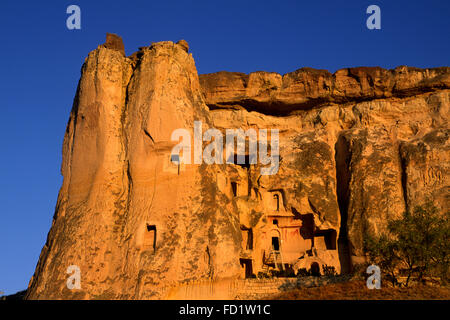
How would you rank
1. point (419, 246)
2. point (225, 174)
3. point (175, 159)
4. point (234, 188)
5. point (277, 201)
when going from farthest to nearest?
point (234, 188), point (277, 201), point (225, 174), point (175, 159), point (419, 246)

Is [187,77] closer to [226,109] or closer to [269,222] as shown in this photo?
[226,109]

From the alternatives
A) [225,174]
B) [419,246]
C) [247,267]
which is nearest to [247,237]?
[247,267]

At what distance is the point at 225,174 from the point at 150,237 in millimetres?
5184

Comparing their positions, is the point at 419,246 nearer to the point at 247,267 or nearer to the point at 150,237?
the point at 247,267

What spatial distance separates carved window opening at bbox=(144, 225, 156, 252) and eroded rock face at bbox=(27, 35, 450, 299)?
47 millimetres

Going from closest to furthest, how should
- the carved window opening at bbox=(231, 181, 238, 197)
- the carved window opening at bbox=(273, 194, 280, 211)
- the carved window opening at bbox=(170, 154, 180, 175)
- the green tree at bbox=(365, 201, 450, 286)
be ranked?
1. the green tree at bbox=(365, 201, 450, 286)
2. the carved window opening at bbox=(170, 154, 180, 175)
3. the carved window opening at bbox=(273, 194, 280, 211)
4. the carved window opening at bbox=(231, 181, 238, 197)

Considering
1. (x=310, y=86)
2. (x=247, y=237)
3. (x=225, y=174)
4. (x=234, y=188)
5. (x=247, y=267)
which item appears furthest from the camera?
(x=310, y=86)

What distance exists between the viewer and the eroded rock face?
2353 cm

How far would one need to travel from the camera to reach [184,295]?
2244 cm

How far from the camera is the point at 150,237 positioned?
23.9 metres

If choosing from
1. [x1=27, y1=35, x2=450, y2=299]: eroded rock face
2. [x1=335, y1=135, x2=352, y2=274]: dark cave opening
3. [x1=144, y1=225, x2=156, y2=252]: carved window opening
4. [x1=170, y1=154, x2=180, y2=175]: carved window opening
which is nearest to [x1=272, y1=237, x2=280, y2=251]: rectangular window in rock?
[x1=27, y1=35, x2=450, y2=299]: eroded rock face

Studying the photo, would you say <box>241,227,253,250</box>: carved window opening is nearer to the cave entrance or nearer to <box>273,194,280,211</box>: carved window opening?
the cave entrance
